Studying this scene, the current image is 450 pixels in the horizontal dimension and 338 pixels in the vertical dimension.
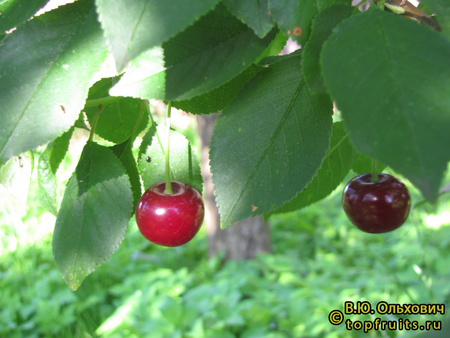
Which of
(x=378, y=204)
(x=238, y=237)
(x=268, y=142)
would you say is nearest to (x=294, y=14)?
(x=268, y=142)

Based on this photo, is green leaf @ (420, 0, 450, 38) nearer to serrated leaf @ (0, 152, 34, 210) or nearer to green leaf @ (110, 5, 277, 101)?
green leaf @ (110, 5, 277, 101)

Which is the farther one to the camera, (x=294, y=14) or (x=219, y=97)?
(x=219, y=97)

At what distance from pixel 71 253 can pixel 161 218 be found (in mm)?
117

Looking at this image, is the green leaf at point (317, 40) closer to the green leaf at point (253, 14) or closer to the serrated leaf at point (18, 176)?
the green leaf at point (253, 14)

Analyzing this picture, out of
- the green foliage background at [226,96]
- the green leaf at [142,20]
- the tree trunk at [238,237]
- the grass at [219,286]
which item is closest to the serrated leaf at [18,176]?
the green foliage background at [226,96]

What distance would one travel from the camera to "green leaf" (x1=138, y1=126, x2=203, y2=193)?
2.11 feet

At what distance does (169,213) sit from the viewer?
2.02 feet

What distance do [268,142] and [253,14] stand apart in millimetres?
139

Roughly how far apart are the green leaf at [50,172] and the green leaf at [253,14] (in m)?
0.33

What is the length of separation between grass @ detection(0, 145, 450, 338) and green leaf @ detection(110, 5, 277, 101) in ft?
4.74

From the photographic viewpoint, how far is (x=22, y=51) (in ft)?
1.60

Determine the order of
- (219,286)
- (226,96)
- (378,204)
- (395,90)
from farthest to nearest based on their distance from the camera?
(219,286) < (378,204) < (226,96) < (395,90)

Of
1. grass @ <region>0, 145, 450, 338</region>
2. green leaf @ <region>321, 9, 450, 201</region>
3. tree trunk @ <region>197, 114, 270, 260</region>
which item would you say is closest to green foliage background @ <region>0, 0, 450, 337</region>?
green leaf @ <region>321, 9, 450, 201</region>

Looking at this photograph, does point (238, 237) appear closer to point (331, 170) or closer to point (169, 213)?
point (331, 170)
